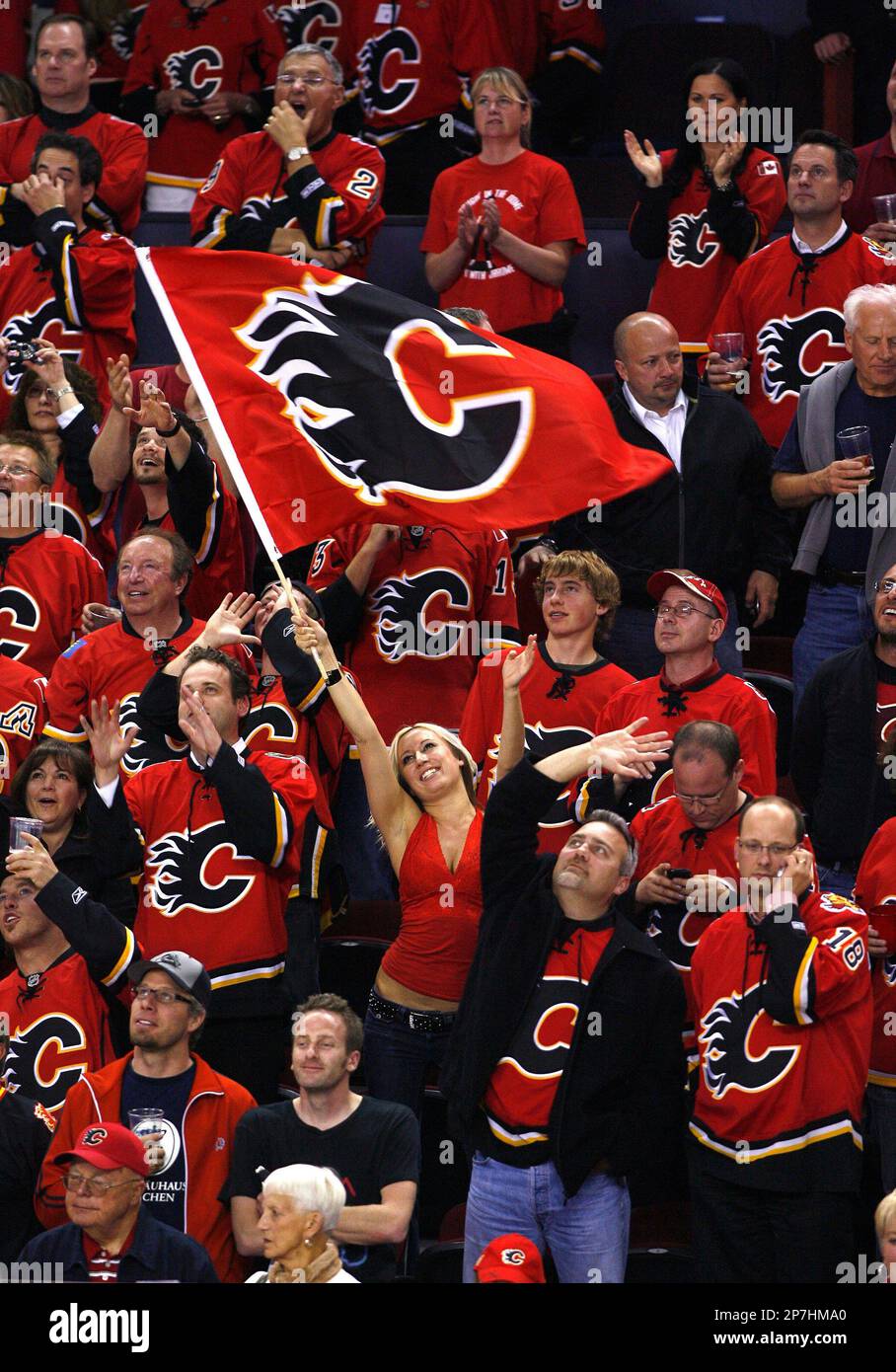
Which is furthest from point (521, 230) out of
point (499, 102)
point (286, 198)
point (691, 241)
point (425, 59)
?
point (425, 59)

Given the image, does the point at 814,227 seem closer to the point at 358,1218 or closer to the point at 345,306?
the point at 345,306

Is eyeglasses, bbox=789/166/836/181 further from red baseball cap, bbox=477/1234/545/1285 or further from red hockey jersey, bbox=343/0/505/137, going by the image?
red baseball cap, bbox=477/1234/545/1285

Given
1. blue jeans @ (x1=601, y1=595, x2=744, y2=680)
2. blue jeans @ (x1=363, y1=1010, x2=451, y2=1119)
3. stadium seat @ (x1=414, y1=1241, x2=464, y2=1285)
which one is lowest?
stadium seat @ (x1=414, y1=1241, x2=464, y2=1285)

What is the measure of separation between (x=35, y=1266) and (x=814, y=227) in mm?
5019

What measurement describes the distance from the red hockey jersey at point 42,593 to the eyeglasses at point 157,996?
1797mm

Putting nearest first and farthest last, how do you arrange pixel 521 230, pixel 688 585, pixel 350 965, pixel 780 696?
1. pixel 688 585
2. pixel 350 965
3. pixel 780 696
4. pixel 521 230

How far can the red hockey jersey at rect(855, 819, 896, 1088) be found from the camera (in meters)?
6.65

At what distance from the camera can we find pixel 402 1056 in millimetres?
6832

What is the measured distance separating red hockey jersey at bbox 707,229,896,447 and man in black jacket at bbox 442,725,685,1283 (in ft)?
9.33

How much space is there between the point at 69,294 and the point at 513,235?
180 cm

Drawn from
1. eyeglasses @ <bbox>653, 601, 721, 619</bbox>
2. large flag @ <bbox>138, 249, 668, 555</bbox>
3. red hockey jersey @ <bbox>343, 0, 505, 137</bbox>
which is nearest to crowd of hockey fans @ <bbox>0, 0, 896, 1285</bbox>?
eyeglasses @ <bbox>653, 601, 721, 619</bbox>

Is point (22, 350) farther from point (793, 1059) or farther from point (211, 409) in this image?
point (793, 1059)

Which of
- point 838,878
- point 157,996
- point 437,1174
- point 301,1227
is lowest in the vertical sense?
point 437,1174

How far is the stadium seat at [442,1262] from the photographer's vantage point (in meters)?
6.70
